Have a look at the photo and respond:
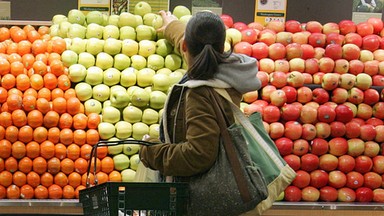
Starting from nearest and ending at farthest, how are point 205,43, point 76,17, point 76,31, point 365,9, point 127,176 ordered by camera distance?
1. point 205,43
2. point 127,176
3. point 76,31
4. point 76,17
5. point 365,9

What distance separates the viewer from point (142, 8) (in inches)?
188

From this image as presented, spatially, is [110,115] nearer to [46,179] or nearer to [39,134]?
[39,134]

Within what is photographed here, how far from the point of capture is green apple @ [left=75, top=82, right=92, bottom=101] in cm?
433

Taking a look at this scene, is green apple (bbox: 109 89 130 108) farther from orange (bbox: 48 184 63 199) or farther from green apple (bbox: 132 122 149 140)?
orange (bbox: 48 184 63 199)

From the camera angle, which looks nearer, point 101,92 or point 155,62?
point 101,92

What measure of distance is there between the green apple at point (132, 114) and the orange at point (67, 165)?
507 mm

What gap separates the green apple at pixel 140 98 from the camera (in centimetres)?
426

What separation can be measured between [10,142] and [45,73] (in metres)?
0.57

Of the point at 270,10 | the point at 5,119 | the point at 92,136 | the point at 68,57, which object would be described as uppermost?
the point at 270,10

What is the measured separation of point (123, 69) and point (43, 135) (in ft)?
2.66

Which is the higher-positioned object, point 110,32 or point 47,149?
point 110,32

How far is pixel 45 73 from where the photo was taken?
14.3 ft

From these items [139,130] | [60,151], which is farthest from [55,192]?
[139,130]

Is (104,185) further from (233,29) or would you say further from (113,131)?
(233,29)
